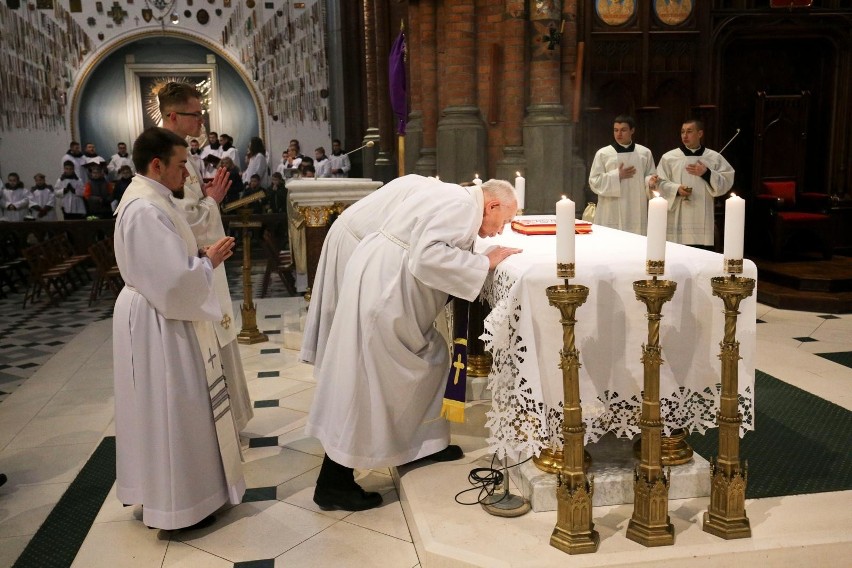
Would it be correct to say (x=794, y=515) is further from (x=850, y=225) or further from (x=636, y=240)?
(x=850, y=225)

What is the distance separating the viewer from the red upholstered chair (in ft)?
29.9

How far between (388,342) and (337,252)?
3.10ft

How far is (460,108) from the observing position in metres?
7.33

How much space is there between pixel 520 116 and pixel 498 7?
38.6 inches

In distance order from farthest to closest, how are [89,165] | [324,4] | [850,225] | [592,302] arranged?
[324,4] < [89,165] < [850,225] < [592,302]

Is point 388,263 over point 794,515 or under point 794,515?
over

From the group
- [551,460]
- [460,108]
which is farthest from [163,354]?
[460,108]

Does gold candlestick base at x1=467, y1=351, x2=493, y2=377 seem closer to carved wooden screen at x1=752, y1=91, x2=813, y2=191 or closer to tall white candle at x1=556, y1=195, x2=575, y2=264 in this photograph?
tall white candle at x1=556, y1=195, x2=575, y2=264

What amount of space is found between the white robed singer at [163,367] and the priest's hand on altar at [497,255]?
3.67 feet

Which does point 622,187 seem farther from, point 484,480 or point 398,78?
point 484,480

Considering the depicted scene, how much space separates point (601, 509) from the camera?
124 inches

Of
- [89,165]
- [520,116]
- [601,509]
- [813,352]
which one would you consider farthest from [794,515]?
[89,165]

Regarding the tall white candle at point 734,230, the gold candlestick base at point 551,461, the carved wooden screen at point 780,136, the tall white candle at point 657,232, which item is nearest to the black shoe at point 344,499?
the gold candlestick base at point 551,461

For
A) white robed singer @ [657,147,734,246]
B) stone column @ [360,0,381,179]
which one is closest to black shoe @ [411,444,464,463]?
white robed singer @ [657,147,734,246]
